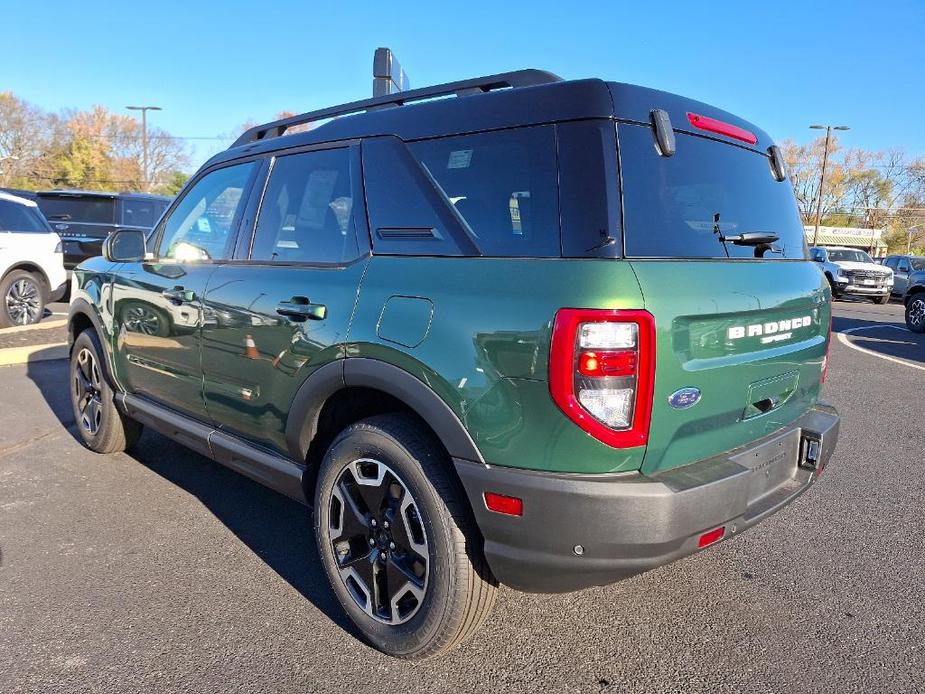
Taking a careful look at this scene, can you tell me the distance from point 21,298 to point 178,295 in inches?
279

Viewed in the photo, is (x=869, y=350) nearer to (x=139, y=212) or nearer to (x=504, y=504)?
(x=504, y=504)

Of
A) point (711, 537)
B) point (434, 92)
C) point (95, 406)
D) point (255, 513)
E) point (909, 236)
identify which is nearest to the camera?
point (711, 537)

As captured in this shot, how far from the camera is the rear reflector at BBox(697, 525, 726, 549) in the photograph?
2.09m

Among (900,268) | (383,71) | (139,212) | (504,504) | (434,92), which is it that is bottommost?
(504,504)

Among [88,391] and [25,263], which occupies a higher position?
[25,263]

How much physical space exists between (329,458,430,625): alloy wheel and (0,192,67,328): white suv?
8.22m

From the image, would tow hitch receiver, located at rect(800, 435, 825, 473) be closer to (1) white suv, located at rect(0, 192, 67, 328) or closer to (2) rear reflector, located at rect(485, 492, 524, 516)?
(2) rear reflector, located at rect(485, 492, 524, 516)

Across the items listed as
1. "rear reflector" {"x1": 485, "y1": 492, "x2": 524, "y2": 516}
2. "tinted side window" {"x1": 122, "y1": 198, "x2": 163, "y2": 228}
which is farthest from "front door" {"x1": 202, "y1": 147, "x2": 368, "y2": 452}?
"tinted side window" {"x1": 122, "y1": 198, "x2": 163, "y2": 228}

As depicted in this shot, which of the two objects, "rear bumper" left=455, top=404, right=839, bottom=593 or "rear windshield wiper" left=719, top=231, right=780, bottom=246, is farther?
"rear windshield wiper" left=719, top=231, right=780, bottom=246

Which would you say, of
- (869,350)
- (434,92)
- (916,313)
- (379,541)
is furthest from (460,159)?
(916,313)

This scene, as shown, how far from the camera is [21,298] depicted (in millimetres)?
8867

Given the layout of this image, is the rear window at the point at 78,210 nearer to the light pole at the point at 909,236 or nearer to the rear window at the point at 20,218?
the rear window at the point at 20,218

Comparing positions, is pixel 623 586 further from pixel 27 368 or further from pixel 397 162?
A: pixel 27 368

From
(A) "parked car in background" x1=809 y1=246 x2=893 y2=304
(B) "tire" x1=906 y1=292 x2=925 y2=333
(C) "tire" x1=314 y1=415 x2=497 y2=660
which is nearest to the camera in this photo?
(C) "tire" x1=314 y1=415 x2=497 y2=660
